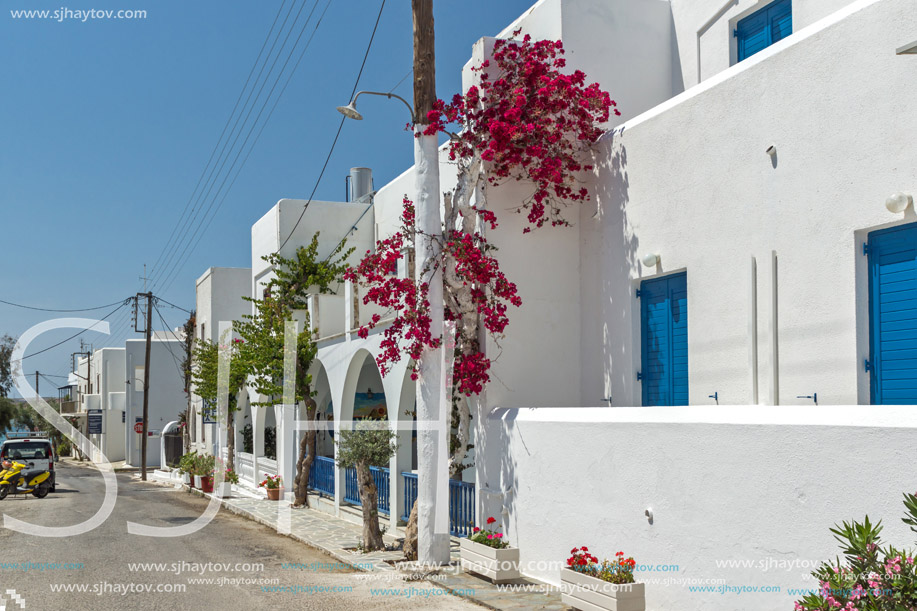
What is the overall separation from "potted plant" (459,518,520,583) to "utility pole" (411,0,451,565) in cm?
60

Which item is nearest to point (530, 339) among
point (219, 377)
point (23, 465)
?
point (219, 377)

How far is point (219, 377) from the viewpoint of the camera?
86.1ft

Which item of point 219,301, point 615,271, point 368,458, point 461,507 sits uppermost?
point 219,301

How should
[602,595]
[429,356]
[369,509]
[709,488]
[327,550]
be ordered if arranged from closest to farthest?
[709,488] < [602,595] < [429,356] < [369,509] < [327,550]

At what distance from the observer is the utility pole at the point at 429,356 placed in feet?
37.4

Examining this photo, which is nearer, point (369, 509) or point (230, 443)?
point (369, 509)

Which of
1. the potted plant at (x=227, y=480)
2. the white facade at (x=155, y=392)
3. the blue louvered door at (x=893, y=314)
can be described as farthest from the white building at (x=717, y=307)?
the white facade at (x=155, y=392)

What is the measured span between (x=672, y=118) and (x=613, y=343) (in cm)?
302

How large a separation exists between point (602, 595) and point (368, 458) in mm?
5678

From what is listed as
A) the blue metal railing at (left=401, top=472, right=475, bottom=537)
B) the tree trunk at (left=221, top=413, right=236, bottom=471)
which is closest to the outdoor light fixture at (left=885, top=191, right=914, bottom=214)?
the blue metal railing at (left=401, top=472, right=475, bottom=537)

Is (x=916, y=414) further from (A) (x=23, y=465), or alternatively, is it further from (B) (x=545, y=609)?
(A) (x=23, y=465)

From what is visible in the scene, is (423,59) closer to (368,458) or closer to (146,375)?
(368,458)

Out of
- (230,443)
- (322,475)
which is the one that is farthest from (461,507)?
(230,443)

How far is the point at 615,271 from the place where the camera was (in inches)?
444
